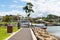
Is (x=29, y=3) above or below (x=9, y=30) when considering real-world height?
above

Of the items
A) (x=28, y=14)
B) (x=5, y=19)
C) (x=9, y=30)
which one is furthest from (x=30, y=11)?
(x=9, y=30)

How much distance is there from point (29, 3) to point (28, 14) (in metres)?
5.95

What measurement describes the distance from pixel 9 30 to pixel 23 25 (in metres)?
26.1

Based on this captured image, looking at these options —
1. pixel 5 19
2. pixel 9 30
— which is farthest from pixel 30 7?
pixel 9 30

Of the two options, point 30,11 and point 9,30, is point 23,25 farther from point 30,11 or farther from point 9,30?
point 30,11

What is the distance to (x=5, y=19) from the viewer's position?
15950 cm

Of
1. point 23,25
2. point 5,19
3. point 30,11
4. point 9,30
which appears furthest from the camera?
point 5,19

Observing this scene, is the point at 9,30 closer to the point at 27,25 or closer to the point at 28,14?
the point at 27,25

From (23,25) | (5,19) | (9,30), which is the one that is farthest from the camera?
(5,19)

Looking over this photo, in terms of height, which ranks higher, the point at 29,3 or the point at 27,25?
the point at 29,3

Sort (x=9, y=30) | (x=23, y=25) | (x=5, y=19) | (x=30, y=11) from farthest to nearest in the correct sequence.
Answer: (x=5, y=19) → (x=30, y=11) → (x=23, y=25) → (x=9, y=30)

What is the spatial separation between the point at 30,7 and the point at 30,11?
2.27 metres

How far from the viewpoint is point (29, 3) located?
120250 mm

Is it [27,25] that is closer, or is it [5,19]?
[27,25]
